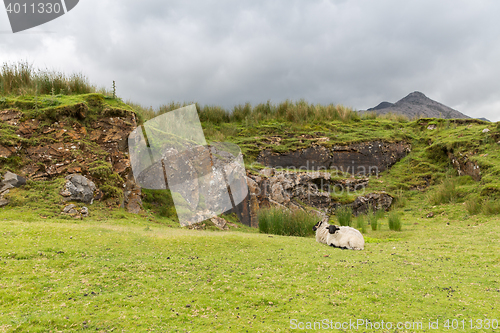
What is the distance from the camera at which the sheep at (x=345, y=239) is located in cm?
695

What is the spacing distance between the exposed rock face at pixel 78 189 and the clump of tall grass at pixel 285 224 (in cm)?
569

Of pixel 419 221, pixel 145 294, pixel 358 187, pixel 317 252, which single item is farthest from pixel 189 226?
pixel 358 187

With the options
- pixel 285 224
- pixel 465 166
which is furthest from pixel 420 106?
pixel 285 224

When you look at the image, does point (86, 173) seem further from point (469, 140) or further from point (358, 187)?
point (469, 140)

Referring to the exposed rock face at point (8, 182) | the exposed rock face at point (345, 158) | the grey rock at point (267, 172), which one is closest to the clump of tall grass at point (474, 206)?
the exposed rock face at point (345, 158)

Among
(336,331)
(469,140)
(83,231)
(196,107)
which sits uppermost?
(196,107)

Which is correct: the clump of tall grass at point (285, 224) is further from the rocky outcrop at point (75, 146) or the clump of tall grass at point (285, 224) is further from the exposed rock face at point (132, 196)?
the rocky outcrop at point (75, 146)

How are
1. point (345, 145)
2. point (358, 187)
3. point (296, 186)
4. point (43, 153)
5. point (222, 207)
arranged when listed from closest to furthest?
1. point (43, 153)
2. point (222, 207)
3. point (296, 186)
4. point (358, 187)
5. point (345, 145)

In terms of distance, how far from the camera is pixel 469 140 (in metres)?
17.4

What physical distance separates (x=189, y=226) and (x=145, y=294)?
649 cm

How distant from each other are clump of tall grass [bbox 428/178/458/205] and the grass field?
27.8ft

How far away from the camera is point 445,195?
14359mm

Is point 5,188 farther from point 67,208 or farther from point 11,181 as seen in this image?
point 67,208

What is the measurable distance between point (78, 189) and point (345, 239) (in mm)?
8168
